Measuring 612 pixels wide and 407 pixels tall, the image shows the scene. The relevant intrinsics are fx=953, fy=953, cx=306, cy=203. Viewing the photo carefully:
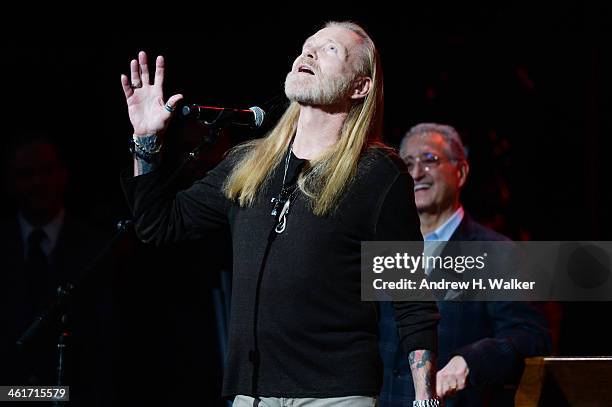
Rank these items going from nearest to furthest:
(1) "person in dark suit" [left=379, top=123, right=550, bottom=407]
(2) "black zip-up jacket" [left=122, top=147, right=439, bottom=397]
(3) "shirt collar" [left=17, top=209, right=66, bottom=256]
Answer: (2) "black zip-up jacket" [left=122, top=147, right=439, bottom=397], (1) "person in dark suit" [left=379, top=123, right=550, bottom=407], (3) "shirt collar" [left=17, top=209, right=66, bottom=256]

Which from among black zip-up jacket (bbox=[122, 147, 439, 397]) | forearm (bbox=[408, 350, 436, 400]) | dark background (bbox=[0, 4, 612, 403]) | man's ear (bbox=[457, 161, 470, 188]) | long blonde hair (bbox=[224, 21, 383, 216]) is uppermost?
dark background (bbox=[0, 4, 612, 403])

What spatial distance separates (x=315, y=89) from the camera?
9.18 ft

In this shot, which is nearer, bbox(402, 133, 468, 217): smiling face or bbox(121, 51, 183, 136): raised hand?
bbox(121, 51, 183, 136): raised hand

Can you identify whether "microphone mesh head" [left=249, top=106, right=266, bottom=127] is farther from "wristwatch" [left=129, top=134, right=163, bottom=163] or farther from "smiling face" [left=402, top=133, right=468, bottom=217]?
"smiling face" [left=402, top=133, right=468, bottom=217]

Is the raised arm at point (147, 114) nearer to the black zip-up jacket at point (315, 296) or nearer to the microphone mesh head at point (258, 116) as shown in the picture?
the black zip-up jacket at point (315, 296)

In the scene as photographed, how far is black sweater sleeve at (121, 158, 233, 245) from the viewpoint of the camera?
110 inches

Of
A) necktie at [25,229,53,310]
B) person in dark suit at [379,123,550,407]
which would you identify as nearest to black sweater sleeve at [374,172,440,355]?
person in dark suit at [379,123,550,407]

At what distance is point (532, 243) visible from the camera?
495 centimetres

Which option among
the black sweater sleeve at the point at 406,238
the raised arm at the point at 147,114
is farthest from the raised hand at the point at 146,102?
the black sweater sleeve at the point at 406,238

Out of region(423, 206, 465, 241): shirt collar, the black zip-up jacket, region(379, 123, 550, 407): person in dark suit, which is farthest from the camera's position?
region(423, 206, 465, 241): shirt collar

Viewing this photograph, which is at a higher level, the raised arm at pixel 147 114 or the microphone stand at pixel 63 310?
the raised arm at pixel 147 114

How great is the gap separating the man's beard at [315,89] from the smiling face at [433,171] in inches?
61.9

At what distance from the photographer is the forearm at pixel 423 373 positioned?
258cm

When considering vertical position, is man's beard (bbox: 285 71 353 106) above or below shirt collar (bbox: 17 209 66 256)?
below
